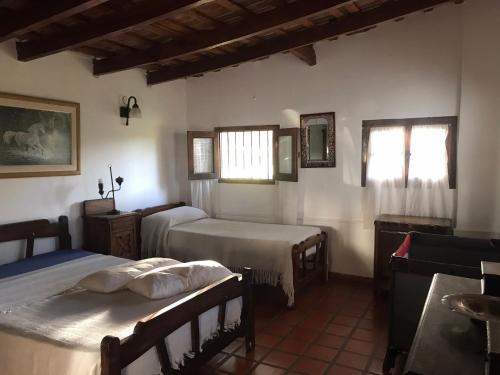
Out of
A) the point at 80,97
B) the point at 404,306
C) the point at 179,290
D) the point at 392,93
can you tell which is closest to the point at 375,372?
the point at 404,306

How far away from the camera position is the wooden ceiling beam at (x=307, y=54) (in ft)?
13.3

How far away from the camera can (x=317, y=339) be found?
299 centimetres

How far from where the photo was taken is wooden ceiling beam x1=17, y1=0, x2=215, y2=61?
2520mm

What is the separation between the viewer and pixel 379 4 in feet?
11.1

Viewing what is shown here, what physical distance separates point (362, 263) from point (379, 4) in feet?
8.43

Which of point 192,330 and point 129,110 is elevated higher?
point 129,110

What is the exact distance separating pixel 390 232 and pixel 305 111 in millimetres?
1645

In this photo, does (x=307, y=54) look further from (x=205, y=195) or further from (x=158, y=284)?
(x=158, y=284)

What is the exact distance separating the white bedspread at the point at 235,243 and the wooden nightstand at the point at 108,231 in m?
0.30

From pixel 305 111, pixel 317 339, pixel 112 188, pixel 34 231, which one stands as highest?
pixel 305 111

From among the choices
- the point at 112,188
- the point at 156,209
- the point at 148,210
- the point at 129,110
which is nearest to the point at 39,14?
the point at 129,110

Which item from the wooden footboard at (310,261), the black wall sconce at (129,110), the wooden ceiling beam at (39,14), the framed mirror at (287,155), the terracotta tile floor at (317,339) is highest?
the wooden ceiling beam at (39,14)

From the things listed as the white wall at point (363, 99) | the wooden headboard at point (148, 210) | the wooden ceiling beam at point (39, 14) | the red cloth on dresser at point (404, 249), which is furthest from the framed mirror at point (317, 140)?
the wooden ceiling beam at point (39, 14)

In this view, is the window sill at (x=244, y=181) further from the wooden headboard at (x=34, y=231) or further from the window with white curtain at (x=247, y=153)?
the wooden headboard at (x=34, y=231)
